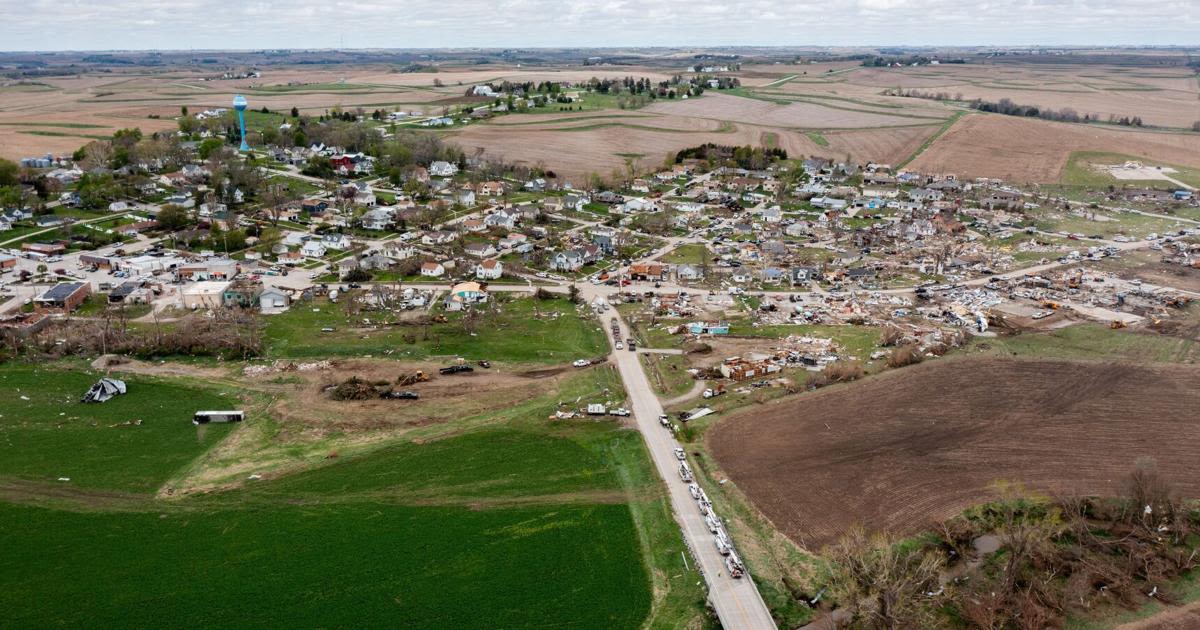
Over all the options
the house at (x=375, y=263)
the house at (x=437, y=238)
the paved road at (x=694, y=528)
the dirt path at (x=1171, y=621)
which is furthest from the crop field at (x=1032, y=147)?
the dirt path at (x=1171, y=621)

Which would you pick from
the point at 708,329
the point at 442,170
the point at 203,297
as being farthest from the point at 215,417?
the point at 442,170

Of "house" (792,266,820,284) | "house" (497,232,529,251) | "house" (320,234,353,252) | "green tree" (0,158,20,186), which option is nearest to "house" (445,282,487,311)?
"house" (497,232,529,251)

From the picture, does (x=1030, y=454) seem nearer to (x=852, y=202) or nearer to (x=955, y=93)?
(x=852, y=202)

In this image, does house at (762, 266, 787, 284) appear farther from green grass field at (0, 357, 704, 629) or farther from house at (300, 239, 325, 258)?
house at (300, 239, 325, 258)

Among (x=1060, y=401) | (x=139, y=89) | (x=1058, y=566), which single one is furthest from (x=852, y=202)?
(x=139, y=89)

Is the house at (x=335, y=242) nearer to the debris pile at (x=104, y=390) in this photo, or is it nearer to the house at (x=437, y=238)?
the house at (x=437, y=238)

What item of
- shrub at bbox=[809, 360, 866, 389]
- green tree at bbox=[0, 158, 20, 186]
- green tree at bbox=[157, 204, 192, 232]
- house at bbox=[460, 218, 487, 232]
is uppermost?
green tree at bbox=[0, 158, 20, 186]

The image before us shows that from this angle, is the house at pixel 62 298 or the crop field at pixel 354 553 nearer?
the crop field at pixel 354 553
